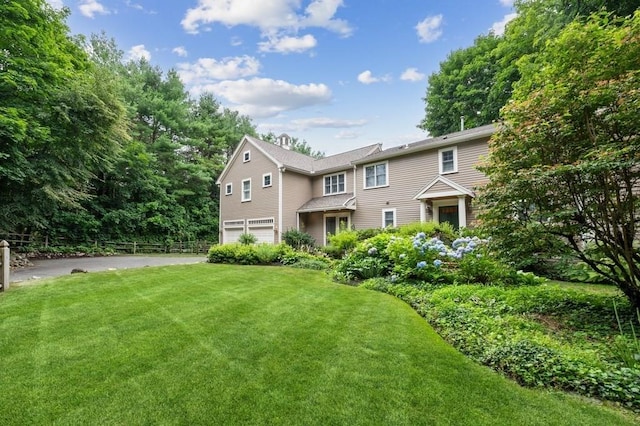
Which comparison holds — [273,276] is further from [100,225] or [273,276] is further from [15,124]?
[100,225]

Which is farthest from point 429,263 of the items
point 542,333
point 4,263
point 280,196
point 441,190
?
point 280,196

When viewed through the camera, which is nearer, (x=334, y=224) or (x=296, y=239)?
(x=296, y=239)

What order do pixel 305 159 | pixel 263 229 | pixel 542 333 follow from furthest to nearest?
1. pixel 305 159
2. pixel 263 229
3. pixel 542 333

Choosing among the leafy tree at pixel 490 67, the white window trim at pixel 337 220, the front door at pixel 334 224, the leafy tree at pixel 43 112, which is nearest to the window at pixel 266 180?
the white window trim at pixel 337 220

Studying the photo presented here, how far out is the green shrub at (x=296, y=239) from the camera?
15.0 m

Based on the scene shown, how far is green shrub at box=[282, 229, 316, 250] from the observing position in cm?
1504

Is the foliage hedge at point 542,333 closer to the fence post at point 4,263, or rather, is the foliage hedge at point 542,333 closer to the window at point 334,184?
the fence post at point 4,263

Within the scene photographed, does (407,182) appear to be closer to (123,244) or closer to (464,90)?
(464,90)

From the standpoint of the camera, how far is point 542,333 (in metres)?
Answer: 3.38

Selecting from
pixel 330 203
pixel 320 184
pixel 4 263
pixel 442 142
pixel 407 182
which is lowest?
pixel 4 263

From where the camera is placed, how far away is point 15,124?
8.85m

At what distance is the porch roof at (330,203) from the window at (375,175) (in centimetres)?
110

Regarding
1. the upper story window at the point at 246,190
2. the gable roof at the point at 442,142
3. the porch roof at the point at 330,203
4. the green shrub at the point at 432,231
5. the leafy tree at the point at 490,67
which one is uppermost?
the leafy tree at the point at 490,67

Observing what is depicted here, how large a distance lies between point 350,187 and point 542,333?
12.6m
